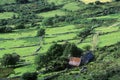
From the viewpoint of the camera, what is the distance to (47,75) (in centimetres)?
7150

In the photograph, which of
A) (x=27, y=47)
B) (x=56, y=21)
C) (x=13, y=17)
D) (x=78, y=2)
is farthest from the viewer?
(x=78, y=2)

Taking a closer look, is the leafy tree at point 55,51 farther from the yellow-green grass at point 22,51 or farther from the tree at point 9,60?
the yellow-green grass at point 22,51

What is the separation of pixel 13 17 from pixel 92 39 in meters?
51.5

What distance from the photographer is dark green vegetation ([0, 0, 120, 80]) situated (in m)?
72.4

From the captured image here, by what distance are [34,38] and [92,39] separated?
17478 millimetres

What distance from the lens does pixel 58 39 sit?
329 ft

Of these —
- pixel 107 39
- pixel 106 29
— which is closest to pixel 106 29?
pixel 106 29

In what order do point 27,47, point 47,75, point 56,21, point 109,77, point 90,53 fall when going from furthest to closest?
point 56,21
point 27,47
point 90,53
point 47,75
point 109,77

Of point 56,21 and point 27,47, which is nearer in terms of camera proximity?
point 27,47

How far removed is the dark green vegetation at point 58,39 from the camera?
7238 cm

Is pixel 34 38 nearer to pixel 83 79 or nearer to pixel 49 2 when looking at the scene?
pixel 83 79

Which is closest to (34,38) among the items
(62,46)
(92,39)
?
(92,39)

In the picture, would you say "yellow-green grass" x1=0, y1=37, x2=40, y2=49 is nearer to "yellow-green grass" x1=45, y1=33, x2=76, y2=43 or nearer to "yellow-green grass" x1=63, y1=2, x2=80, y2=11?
"yellow-green grass" x1=45, y1=33, x2=76, y2=43

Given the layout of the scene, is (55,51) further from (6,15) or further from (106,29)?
(6,15)
